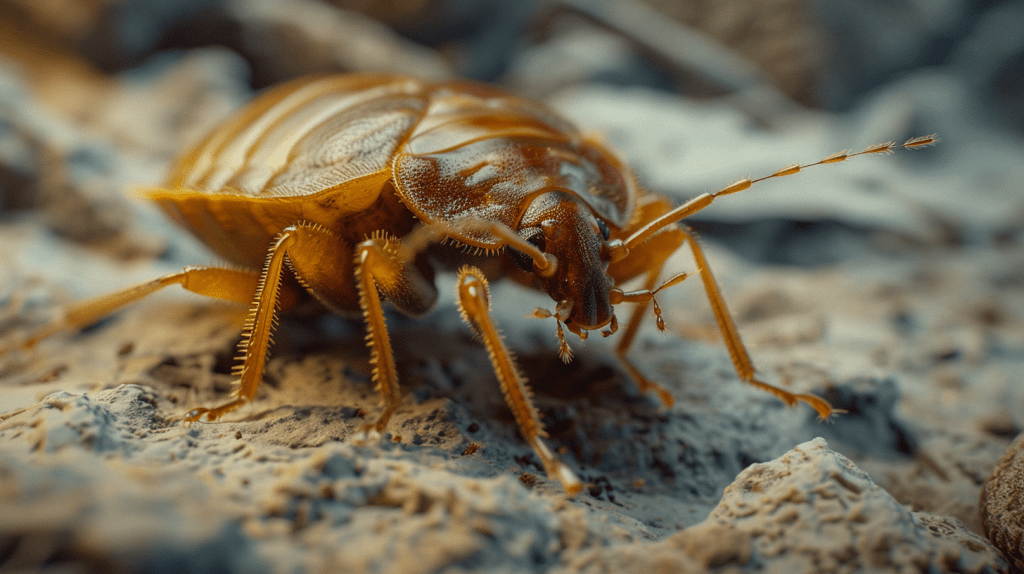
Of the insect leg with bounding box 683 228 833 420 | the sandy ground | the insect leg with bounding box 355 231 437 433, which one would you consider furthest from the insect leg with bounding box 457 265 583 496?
the insect leg with bounding box 683 228 833 420

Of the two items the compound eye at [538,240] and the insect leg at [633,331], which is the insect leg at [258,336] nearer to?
the compound eye at [538,240]

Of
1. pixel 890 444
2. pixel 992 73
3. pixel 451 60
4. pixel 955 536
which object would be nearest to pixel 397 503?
pixel 955 536

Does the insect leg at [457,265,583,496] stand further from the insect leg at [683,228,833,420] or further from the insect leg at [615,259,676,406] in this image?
the insect leg at [683,228,833,420]

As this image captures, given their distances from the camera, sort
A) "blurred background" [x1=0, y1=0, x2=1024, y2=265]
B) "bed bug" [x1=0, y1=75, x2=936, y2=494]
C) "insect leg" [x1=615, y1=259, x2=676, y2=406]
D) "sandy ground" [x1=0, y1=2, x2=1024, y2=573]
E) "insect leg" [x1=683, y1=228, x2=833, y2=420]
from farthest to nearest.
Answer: "blurred background" [x1=0, y1=0, x2=1024, y2=265] → "insect leg" [x1=615, y1=259, x2=676, y2=406] → "insect leg" [x1=683, y1=228, x2=833, y2=420] → "bed bug" [x1=0, y1=75, x2=936, y2=494] → "sandy ground" [x1=0, y1=2, x2=1024, y2=573]

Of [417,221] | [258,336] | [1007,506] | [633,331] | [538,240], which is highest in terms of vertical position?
[417,221]

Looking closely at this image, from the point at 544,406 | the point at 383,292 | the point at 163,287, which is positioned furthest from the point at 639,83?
the point at 163,287

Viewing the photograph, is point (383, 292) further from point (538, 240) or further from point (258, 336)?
point (538, 240)
